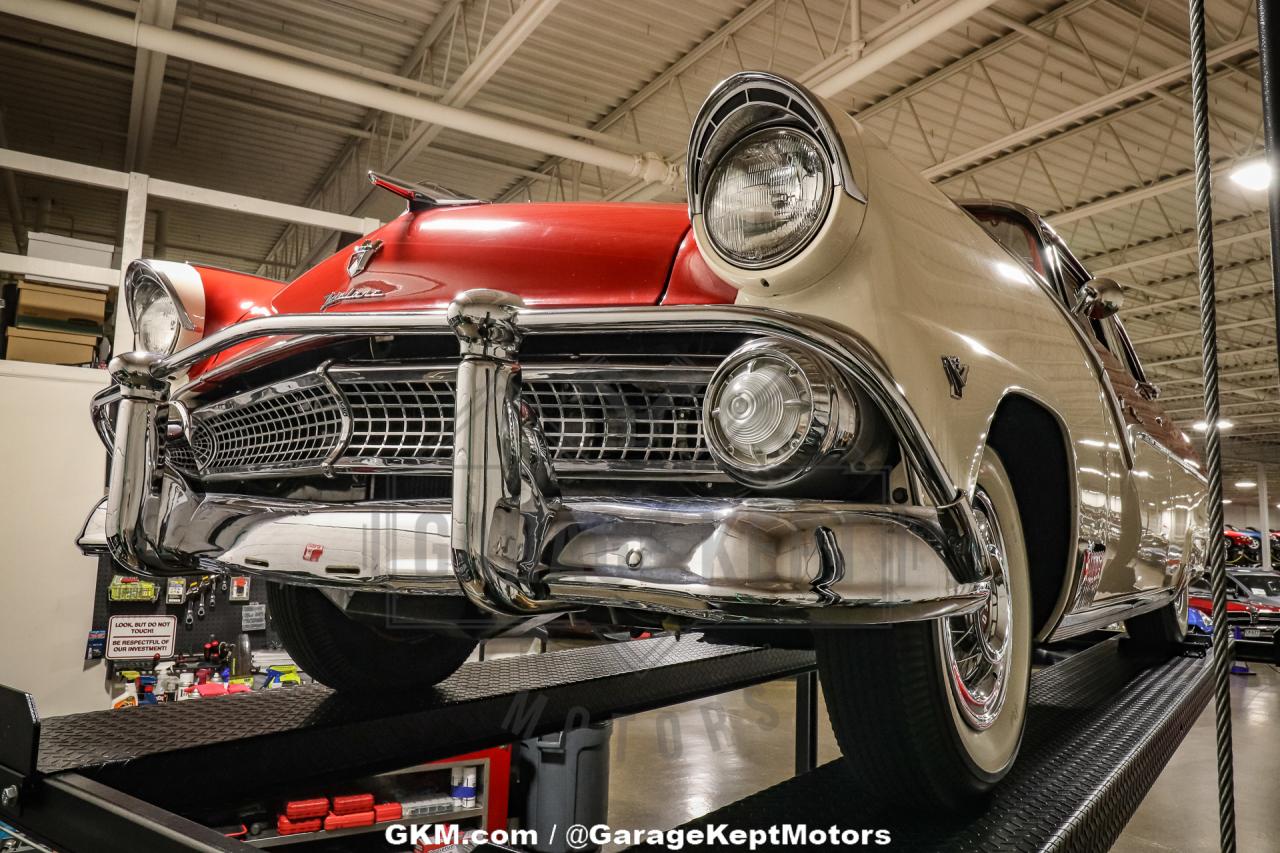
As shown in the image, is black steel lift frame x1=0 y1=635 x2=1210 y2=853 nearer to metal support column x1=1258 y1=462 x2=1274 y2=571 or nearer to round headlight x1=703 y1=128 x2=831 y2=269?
round headlight x1=703 y1=128 x2=831 y2=269

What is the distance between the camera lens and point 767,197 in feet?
4.02

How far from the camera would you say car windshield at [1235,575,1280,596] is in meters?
9.81

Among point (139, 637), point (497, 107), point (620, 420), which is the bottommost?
point (139, 637)

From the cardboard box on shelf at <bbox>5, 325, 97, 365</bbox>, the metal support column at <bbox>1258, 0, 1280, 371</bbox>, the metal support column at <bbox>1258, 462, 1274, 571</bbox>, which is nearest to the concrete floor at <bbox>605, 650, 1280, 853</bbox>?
the cardboard box on shelf at <bbox>5, 325, 97, 365</bbox>

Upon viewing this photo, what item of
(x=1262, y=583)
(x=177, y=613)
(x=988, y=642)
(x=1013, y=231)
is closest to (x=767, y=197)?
(x=988, y=642)

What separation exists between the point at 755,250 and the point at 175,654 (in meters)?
4.32

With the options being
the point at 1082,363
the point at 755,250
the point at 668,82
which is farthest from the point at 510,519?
the point at 668,82

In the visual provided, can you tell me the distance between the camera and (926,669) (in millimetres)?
1288

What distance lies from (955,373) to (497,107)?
22.6 feet

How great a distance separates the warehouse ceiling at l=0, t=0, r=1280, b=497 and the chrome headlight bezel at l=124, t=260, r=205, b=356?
4393 millimetres

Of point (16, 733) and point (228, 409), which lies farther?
point (228, 409)

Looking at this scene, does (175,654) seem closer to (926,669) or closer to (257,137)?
(926,669)

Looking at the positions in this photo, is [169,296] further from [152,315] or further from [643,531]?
[643,531]

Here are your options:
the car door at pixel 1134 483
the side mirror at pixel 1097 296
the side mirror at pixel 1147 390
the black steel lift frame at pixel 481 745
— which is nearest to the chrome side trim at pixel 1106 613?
Answer: the car door at pixel 1134 483
